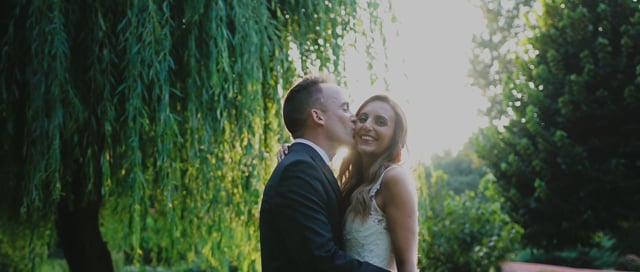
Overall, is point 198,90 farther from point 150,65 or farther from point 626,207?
point 626,207

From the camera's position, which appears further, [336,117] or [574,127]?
[574,127]

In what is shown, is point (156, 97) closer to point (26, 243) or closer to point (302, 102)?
point (302, 102)

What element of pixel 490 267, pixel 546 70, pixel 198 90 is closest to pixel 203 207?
pixel 198 90

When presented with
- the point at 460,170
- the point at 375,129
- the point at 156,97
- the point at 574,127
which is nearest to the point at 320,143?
the point at 375,129

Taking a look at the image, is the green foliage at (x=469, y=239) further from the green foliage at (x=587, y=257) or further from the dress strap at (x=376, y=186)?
the dress strap at (x=376, y=186)

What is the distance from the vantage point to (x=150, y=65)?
549 cm

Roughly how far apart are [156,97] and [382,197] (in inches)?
111

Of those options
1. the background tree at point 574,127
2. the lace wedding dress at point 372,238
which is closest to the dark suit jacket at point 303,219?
the lace wedding dress at point 372,238

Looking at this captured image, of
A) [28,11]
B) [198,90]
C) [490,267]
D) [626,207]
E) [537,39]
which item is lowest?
[490,267]

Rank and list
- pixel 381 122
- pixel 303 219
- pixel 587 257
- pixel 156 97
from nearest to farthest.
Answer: pixel 303 219 → pixel 381 122 → pixel 156 97 → pixel 587 257

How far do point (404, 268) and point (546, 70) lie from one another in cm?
1064

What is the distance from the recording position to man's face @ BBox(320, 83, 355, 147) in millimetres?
3139

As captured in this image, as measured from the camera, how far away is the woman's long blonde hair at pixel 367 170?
10.5 feet

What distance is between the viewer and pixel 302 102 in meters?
3.15
